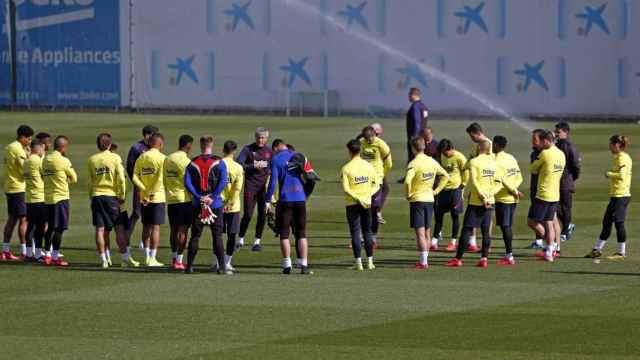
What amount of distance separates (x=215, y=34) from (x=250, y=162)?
145ft

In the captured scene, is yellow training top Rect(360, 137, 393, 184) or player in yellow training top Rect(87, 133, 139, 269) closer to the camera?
player in yellow training top Rect(87, 133, 139, 269)

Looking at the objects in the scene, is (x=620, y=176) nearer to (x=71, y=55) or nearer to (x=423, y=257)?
(x=423, y=257)

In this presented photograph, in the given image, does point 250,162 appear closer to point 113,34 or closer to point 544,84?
point 544,84

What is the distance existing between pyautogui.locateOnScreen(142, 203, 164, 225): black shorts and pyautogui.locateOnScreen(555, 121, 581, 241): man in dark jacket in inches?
263

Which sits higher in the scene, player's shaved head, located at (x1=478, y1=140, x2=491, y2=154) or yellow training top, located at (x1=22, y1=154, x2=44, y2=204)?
player's shaved head, located at (x1=478, y1=140, x2=491, y2=154)

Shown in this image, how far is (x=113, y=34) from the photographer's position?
71938 mm

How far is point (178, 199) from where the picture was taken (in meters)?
23.4

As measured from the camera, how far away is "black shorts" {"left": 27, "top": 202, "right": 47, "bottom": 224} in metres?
24.5

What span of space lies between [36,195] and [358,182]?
5.01 metres

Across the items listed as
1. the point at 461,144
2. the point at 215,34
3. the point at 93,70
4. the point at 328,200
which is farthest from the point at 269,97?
the point at 328,200

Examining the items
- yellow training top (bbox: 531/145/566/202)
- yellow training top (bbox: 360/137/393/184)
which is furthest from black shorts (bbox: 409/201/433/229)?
yellow training top (bbox: 360/137/393/184)

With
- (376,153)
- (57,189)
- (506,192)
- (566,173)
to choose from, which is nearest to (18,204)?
(57,189)

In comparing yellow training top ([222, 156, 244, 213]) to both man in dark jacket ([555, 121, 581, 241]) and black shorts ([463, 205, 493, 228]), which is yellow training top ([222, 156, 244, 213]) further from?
man in dark jacket ([555, 121, 581, 241])

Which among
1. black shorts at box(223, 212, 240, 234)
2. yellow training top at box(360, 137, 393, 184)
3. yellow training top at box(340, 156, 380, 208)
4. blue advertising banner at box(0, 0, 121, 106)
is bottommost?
black shorts at box(223, 212, 240, 234)
